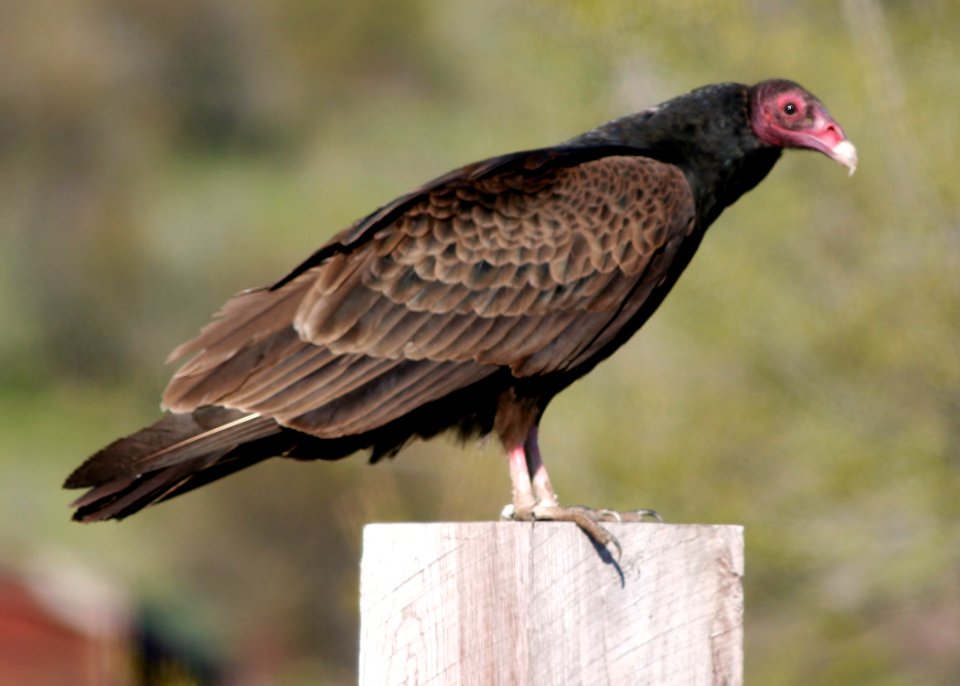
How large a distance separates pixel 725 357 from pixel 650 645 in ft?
16.0

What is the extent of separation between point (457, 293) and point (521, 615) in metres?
1.45

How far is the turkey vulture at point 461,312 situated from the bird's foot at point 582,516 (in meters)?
0.01

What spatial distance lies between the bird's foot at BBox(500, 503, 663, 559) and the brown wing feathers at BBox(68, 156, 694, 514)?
314 millimetres

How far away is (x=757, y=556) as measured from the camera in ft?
23.5

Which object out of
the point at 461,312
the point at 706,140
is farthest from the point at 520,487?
the point at 706,140

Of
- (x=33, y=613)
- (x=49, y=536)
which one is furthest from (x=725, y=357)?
(x=49, y=536)

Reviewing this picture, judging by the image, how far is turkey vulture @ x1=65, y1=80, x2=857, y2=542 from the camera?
361 centimetres

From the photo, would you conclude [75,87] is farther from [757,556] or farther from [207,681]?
[757,556]

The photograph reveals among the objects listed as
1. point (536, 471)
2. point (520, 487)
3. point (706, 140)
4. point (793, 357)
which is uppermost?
point (793, 357)

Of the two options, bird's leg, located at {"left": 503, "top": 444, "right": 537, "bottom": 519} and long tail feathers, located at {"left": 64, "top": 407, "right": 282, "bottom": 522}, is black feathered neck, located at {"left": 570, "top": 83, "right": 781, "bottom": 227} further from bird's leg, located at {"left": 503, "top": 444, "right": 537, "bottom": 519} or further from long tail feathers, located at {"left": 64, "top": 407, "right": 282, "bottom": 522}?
long tail feathers, located at {"left": 64, "top": 407, "right": 282, "bottom": 522}

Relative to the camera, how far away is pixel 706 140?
4.20 m

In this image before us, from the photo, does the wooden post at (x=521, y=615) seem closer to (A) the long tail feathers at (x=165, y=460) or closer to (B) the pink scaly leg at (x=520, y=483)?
(A) the long tail feathers at (x=165, y=460)

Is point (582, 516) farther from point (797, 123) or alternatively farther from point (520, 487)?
point (797, 123)

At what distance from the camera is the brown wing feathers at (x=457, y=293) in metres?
3.65
